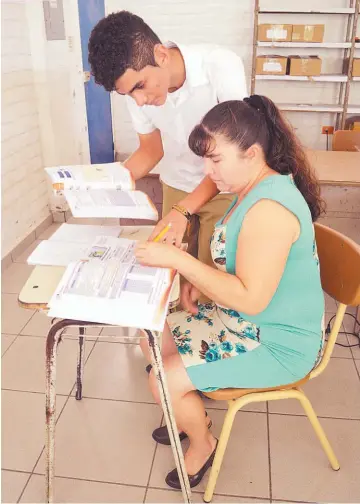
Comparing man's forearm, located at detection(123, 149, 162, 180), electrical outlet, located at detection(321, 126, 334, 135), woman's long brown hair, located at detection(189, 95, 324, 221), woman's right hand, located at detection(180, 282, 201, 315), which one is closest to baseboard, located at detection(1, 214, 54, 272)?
man's forearm, located at detection(123, 149, 162, 180)

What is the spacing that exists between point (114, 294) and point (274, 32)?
4.12m

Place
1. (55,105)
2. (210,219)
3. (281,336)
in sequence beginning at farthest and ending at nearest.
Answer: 1. (55,105)
2. (210,219)
3. (281,336)

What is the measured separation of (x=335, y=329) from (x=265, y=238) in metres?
0.46

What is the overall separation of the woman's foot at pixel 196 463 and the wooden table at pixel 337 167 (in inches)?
59.0

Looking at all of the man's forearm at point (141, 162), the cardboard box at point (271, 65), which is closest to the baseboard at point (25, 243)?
the man's forearm at point (141, 162)

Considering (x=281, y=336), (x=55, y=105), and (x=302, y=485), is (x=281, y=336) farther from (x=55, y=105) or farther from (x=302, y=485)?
(x=55, y=105)

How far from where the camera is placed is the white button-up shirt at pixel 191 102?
1.52 metres

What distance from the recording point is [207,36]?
4859 mm

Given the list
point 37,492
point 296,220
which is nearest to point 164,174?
point 296,220

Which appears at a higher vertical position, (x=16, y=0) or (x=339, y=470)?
(x=16, y=0)

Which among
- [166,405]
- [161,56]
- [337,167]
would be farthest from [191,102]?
[337,167]

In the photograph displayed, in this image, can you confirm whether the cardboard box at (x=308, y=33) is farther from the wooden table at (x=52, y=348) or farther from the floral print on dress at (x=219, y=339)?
the wooden table at (x=52, y=348)

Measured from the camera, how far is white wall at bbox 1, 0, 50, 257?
3.12 meters

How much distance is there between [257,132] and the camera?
123 centimetres
